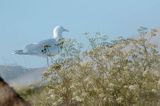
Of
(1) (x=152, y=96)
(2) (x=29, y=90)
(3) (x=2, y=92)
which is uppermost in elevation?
(3) (x=2, y=92)

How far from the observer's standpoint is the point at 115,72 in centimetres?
700

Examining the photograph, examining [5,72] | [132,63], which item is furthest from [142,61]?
[5,72]

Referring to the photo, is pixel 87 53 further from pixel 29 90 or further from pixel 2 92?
pixel 29 90

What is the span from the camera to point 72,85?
7.13 meters

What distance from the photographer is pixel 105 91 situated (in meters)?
7.03

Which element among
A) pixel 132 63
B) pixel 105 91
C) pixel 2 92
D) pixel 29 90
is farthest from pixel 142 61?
pixel 29 90

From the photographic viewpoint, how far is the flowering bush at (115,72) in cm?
696

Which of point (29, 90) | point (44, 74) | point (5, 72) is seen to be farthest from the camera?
point (5, 72)

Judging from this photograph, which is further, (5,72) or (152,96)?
(5,72)

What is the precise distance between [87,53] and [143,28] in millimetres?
905

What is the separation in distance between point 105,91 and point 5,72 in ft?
22.9

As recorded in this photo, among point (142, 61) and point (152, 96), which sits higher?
point (142, 61)

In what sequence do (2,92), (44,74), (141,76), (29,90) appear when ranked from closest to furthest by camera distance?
(2,92), (141,76), (44,74), (29,90)

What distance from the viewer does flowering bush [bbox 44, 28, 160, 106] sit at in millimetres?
6965
